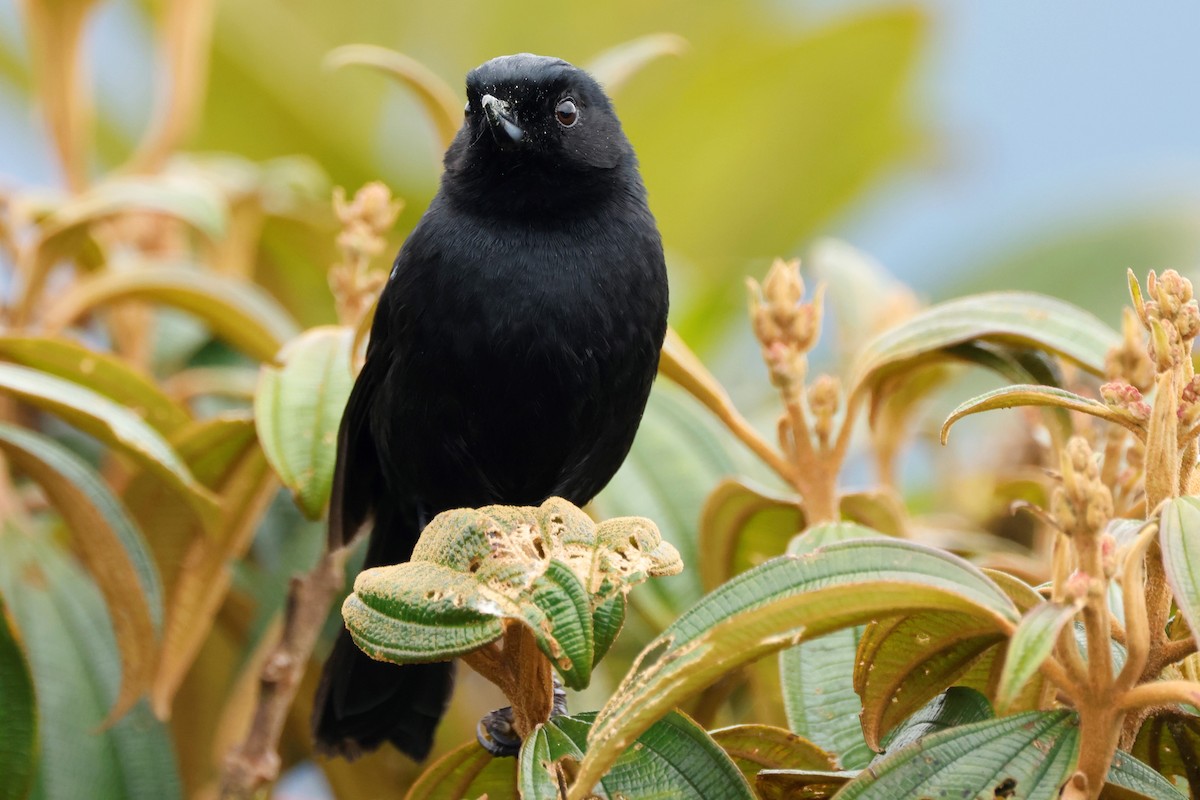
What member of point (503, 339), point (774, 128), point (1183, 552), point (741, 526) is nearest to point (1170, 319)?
point (1183, 552)

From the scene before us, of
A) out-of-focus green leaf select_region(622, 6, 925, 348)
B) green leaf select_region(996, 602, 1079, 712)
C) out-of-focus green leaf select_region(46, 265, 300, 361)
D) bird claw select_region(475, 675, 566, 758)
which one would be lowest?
bird claw select_region(475, 675, 566, 758)

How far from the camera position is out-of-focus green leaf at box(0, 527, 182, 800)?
6.43ft

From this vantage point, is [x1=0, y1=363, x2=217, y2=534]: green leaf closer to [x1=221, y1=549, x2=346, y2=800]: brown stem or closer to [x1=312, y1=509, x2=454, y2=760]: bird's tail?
[x1=221, y1=549, x2=346, y2=800]: brown stem

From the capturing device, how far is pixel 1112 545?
44.5 inches

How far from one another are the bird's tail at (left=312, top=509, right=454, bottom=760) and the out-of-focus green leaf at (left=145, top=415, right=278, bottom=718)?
22 centimetres

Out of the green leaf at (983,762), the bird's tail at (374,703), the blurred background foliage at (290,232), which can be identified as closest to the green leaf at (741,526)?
the blurred background foliage at (290,232)

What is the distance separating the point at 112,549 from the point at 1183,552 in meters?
1.42

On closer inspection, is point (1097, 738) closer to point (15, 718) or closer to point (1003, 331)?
point (1003, 331)

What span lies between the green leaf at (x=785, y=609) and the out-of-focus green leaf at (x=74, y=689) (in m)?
1.14

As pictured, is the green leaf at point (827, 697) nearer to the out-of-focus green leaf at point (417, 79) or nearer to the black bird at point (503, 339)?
the black bird at point (503, 339)

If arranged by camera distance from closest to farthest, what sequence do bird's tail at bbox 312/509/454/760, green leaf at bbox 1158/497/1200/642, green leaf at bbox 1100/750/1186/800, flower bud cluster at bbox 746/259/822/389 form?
green leaf at bbox 1158/497/1200/642, green leaf at bbox 1100/750/1186/800, flower bud cluster at bbox 746/259/822/389, bird's tail at bbox 312/509/454/760

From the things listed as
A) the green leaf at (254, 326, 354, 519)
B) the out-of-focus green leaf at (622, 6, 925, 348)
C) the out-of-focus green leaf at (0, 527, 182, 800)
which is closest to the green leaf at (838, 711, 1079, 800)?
the green leaf at (254, 326, 354, 519)

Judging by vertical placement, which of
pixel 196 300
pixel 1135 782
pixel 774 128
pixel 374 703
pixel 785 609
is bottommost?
pixel 1135 782

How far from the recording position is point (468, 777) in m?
1.49
